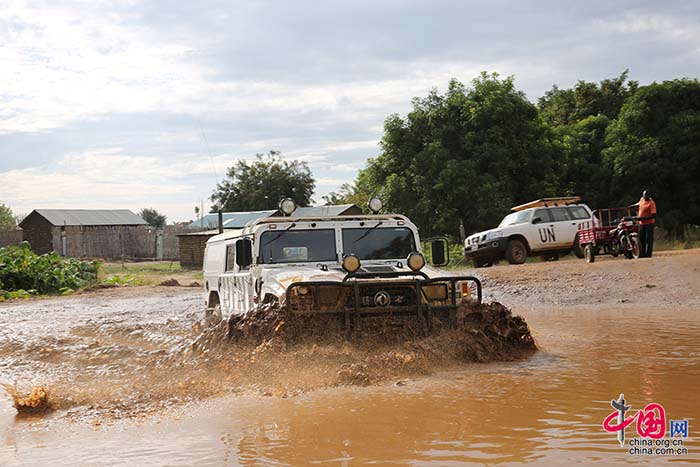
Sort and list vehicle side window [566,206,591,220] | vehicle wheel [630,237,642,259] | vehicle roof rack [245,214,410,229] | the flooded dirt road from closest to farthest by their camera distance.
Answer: the flooded dirt road < vehicle roof rack [245,214,410,229] < vehicle wheel [630,237,642,259] < vehicle side window [566,206,591,220]

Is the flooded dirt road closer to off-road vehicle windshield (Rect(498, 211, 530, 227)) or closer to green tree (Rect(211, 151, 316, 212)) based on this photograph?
off-road vehicle windshield (Rect(498, 211, 530, 227))

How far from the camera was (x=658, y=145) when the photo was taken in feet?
90.3

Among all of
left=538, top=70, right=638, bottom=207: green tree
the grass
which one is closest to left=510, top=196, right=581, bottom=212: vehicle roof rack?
left=538, top=70, right=638, bottom=207: green tree

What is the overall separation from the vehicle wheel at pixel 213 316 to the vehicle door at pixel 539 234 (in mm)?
10443

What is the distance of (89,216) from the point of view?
49.2m

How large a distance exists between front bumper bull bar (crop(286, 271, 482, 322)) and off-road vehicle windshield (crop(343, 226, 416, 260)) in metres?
1.19

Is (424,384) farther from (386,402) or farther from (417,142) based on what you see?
(417,142)

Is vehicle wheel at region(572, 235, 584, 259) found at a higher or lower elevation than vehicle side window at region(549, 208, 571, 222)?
lower

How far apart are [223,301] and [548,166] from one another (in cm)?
1929

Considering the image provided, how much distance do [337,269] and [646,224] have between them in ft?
33.1

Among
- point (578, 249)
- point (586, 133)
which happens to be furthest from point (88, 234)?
point (578, 249)

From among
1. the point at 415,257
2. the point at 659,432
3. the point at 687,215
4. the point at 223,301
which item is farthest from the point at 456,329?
the point at 687,215

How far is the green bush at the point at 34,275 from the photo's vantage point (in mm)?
22438

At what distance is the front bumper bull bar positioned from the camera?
24.9ft
